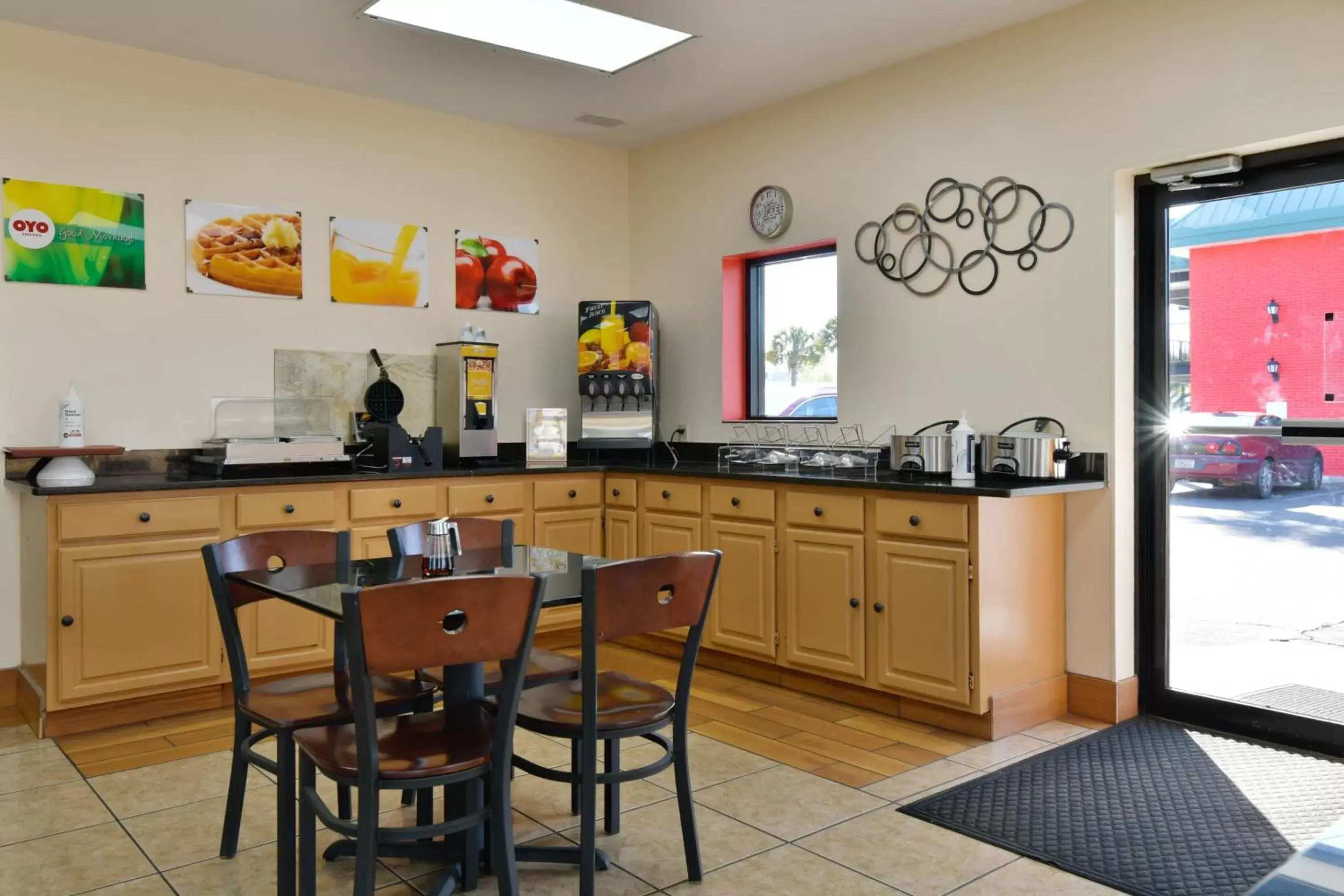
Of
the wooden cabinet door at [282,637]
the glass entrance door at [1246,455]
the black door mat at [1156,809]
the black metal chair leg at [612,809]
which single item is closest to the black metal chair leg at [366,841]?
the black metal chair leg at [612,809]

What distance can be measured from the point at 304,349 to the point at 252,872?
109 inches

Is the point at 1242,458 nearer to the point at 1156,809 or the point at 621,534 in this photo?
the point at 1156,809

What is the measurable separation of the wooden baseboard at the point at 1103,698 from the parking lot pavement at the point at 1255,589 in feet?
0.58

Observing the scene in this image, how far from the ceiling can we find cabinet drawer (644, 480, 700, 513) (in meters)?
1.83

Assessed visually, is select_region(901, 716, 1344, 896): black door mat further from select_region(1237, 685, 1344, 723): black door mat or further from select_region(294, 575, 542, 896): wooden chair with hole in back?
select_region(294, 575, 542, 896): wooden chair with hole in back

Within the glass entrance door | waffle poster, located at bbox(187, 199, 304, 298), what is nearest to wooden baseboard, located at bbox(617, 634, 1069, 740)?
the glass entrance door

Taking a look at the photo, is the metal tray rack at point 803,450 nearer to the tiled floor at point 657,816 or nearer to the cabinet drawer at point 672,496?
the cabinet drawer at point 672,496

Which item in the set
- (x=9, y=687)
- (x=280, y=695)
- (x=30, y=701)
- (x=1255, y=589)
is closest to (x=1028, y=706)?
(x=1255, y=589)

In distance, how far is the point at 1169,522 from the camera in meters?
3.89

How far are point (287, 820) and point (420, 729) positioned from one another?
0.36m

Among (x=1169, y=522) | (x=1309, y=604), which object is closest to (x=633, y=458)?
(x=1169, y=522)

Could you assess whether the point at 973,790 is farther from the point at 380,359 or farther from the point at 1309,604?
the point at 380,359

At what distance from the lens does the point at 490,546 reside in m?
3.19

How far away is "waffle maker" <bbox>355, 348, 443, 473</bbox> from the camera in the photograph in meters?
4.54
